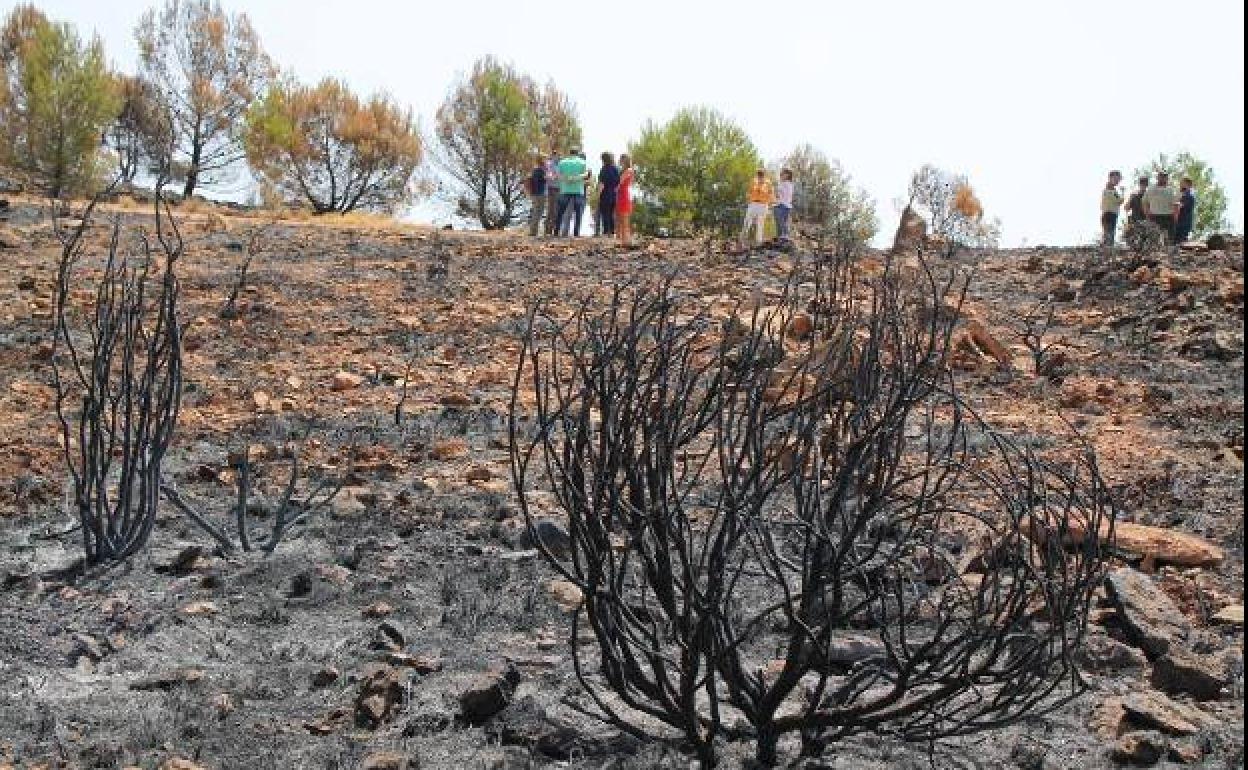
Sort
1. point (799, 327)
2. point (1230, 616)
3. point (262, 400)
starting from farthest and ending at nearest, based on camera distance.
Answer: point (799, 327) → point (262, 400) → point (1230, 616)

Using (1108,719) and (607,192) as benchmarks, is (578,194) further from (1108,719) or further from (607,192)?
(1108,719)

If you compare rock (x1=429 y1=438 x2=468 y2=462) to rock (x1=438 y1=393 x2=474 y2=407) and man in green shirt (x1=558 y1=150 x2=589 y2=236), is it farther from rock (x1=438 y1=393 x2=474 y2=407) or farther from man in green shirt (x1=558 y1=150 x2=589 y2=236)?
man in green shirt (x1=558 y1=150 x2=589 y2=236)

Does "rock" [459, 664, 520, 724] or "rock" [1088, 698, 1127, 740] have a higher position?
"rock" [1088, 698, 1127, 740]

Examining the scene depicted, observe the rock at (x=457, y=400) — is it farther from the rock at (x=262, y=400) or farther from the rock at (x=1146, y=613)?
the rock at (x=1146, y=613)

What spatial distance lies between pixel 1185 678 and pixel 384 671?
2639 millimetres

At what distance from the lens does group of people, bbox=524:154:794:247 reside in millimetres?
14336

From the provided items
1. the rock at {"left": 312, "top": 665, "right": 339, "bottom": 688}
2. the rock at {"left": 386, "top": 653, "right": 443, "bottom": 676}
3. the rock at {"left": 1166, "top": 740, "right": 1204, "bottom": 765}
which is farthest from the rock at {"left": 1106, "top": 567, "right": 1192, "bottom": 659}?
the rock at {"left": 312, "top": 665, "right": 339, "bottom": 688}

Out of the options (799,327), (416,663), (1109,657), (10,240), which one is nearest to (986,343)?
(799,327)

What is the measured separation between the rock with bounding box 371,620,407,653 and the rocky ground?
1 centimetres

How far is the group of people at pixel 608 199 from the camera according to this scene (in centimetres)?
1434

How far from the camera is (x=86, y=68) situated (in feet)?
92.6

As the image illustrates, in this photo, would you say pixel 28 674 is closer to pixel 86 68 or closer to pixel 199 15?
pixel 86 68

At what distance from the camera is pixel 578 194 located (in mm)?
15273

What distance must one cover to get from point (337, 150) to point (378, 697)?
31.9m
